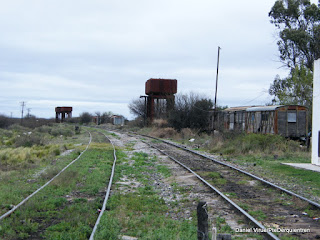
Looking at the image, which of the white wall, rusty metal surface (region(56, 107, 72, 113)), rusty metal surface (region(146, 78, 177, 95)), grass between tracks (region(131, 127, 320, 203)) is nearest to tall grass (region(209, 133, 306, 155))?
grass between tracks (region(131, 127, 320, 203))

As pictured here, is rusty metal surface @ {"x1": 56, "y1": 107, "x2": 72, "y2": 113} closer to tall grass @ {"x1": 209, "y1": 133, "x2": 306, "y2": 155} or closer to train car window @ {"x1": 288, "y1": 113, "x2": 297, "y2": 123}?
train car window @ {"x1": 288, "y1": 113, "x2": 297, "y2": 123}

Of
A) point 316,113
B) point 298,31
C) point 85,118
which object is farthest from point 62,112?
point 316,113

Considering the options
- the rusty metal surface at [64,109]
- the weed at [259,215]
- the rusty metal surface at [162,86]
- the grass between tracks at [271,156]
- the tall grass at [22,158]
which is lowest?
the tall grass at [22,158]

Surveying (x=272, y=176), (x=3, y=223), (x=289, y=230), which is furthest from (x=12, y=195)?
(x=272, y=176)

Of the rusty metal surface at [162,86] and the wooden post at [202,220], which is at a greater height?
the rusty metal surface at [162,86]

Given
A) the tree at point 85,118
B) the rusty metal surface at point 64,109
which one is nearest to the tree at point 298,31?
the rusty metal surface at point 64,109

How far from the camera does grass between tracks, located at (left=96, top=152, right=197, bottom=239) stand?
19.8 ft

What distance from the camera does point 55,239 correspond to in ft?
18.8

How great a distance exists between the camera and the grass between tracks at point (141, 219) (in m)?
6.04

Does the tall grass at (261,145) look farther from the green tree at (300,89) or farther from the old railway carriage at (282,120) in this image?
the green tree at (300,89)

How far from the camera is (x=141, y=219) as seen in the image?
23.1 ft

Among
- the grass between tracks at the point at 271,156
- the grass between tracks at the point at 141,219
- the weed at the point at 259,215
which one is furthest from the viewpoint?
the grass between tracks at the point at 271,156

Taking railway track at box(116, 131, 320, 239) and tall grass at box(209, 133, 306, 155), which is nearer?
railway track at box(116, 131, 320, 239)

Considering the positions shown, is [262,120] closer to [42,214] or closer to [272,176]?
[272,176]
